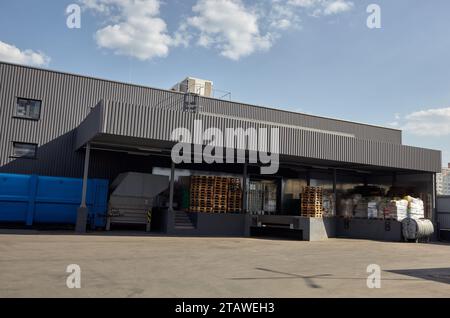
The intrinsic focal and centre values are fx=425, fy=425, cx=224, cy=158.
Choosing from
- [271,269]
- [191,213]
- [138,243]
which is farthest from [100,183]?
[271,269]

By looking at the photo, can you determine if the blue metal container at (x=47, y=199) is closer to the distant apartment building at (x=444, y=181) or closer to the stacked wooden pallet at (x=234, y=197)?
the stacked wooden pallet at (x=234, y=197)

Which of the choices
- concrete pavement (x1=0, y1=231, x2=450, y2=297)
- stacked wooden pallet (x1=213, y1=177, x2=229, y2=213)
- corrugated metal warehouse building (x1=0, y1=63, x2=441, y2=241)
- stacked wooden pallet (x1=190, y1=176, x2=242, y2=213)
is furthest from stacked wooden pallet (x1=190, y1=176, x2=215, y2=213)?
concrete pavement (x1=0, y1=231, x2=450, y2=297)

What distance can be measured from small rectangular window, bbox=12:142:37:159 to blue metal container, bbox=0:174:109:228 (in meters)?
2.34

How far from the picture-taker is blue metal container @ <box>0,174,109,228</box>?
68.7 feet

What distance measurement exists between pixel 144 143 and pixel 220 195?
5226 millimetres

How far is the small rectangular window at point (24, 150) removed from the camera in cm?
2309

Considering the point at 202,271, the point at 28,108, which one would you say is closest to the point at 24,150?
the point at 28,108

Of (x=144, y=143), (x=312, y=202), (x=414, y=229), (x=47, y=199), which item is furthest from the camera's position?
(x=312, y=202)

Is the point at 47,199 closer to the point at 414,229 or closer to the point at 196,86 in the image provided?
the point at 196,86

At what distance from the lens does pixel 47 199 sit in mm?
21578

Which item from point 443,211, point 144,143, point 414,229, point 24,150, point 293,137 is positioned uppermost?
point 293,137

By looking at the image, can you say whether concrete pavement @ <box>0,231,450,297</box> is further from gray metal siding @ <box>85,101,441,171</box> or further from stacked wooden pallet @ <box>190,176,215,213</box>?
stacked wooden pallet @ <box>190,176,215,213</box>
